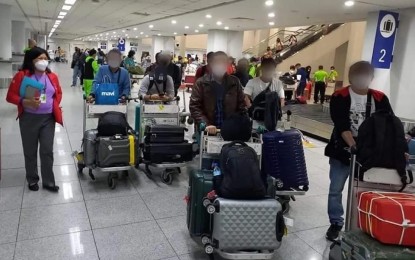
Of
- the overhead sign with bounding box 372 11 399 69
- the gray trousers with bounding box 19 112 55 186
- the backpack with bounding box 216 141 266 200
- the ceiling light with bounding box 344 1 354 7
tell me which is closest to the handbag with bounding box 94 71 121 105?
the gray trousers with bounding box 19 112 55 186

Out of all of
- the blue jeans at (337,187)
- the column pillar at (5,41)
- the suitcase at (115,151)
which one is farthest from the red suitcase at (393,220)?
the column pillar at (5,41)

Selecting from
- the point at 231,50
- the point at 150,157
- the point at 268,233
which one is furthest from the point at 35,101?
the point at 231,50

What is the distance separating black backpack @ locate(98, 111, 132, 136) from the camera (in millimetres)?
3998

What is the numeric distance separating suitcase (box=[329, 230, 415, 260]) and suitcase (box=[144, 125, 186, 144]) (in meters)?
2.40

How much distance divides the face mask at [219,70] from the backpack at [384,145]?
1453 millimetres

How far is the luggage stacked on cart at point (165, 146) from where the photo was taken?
411cm

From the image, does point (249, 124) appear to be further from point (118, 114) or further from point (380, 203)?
point (118, 114)

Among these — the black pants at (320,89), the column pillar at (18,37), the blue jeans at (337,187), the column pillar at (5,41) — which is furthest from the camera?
the column pillar at (18,37)

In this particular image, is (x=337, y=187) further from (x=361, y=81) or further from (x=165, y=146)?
(x=165, y=146)

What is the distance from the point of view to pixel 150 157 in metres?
4.11

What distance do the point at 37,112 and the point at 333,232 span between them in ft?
10.3

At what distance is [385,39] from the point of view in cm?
862

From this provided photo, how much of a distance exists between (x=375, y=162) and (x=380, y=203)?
0.38 metres

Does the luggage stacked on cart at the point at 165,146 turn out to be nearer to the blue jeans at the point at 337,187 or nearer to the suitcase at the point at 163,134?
the suitcase at the point at 163,134
